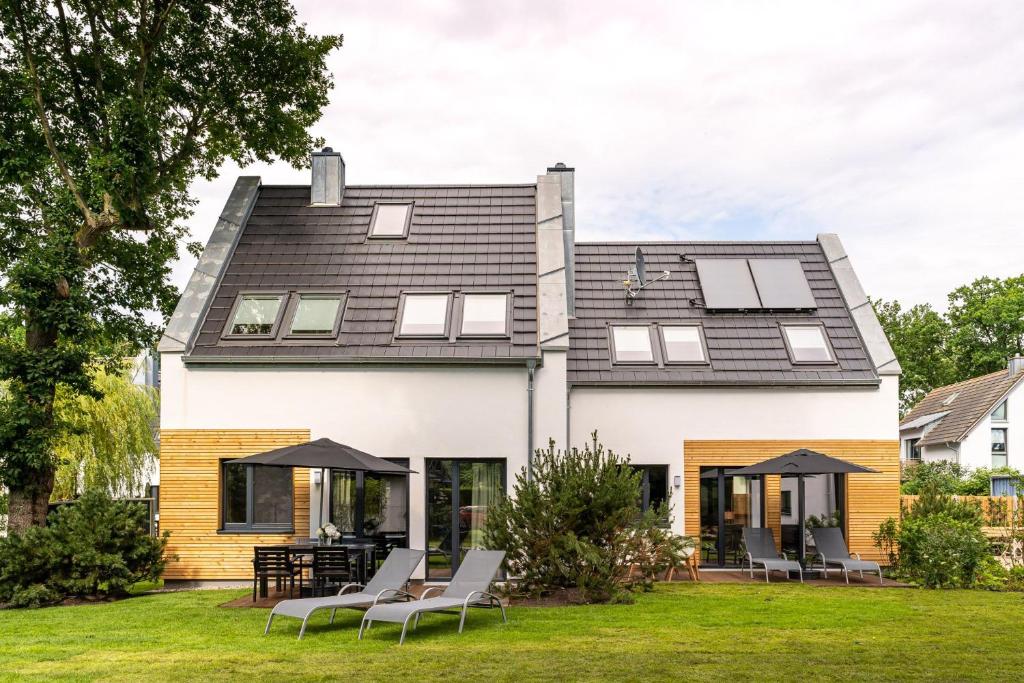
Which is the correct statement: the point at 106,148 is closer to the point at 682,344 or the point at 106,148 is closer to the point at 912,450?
the point at 682,344

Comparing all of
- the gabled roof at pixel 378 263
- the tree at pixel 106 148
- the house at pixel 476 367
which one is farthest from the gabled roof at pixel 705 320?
the tree at pixel 106 148

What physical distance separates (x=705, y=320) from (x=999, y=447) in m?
25.9

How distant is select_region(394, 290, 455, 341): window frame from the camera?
1627 centimetres

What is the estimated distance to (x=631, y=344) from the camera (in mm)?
18234

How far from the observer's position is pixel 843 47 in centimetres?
1559

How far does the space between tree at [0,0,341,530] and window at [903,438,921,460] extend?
112ft

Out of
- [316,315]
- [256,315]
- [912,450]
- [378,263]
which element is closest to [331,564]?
[316,315]

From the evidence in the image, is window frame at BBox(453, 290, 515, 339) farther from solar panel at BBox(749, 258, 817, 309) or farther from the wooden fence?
the wooden fence

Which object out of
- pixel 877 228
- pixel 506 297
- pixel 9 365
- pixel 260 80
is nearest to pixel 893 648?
pixel 506 297

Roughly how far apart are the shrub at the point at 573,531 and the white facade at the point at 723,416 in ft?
12.4

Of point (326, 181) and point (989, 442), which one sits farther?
point (989, 442)

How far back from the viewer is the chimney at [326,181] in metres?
19.5

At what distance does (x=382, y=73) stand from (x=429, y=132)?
1776 millimetres

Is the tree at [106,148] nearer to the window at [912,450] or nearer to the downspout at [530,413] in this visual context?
the downspout at [530,413]
